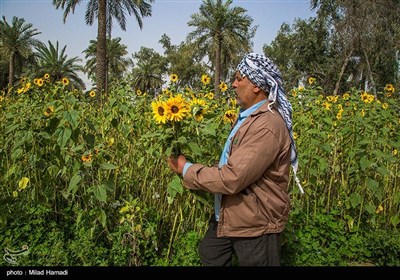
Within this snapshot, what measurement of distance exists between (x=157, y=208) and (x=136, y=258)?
0.52 metres

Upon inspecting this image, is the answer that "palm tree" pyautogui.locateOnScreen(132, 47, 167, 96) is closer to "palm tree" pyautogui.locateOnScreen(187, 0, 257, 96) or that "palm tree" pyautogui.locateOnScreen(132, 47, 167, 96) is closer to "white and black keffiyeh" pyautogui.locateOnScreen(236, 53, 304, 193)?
"palm tree" pyautogui.locateOnScreen(187, 0, 257, 96)

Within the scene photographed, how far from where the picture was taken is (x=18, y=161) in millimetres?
2771

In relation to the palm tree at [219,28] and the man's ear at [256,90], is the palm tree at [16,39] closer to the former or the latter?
the palm tree at [219,28]

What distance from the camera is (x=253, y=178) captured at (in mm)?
1534

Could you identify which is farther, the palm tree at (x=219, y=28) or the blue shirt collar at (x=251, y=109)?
the palm tree at (x=219, y=28)

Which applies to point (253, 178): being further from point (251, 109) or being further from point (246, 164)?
point (251, 109)

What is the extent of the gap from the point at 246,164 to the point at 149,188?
144 centimetres

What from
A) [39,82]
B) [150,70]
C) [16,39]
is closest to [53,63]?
[16,39]

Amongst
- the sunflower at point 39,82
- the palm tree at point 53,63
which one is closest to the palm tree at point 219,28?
the palm tree at point 53,63

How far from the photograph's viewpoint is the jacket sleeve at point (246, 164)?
1513mm

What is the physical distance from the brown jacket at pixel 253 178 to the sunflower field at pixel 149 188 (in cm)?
28

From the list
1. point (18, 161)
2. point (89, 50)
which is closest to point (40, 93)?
point (18, 161)

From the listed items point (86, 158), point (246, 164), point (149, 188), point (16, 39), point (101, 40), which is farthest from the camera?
point (16, 39)
